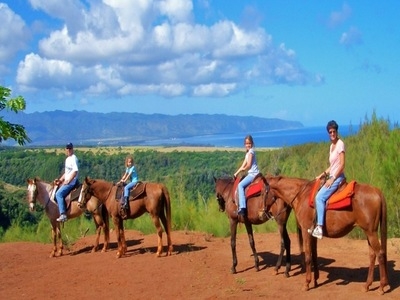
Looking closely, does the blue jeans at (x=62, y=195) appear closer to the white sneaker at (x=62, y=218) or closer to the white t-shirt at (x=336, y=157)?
the white sneaker at (x=62, y=218)

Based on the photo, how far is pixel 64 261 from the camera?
1372cm

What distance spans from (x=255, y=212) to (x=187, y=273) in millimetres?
1957

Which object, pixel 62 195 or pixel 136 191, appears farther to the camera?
pixel 62 195

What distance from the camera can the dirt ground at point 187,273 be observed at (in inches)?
388

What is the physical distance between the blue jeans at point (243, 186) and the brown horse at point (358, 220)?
1.45m

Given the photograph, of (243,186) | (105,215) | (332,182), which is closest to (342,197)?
(332,182)

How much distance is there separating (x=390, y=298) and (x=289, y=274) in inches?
96.3

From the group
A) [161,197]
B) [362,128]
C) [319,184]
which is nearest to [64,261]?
[161,197]

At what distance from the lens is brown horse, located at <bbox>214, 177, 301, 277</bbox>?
10.9 m

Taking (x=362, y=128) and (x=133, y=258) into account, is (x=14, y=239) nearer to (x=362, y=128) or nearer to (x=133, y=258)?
(x=133, y=258)

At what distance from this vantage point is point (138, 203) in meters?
13.6

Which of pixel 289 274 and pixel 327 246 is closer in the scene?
pixel 289 274

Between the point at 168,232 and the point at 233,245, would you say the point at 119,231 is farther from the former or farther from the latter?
the point at 233,245

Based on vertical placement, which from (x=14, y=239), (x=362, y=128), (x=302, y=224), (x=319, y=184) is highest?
(x=362, y=128)
